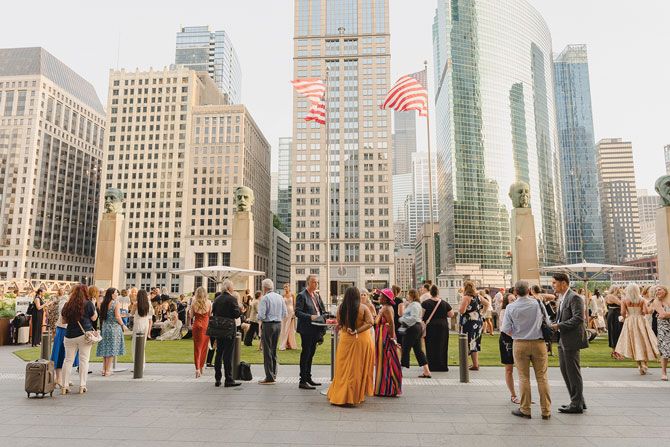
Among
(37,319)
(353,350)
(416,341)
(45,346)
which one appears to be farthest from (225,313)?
(37,319)

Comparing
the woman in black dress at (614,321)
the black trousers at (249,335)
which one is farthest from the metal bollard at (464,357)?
the black trousers at (249,335)

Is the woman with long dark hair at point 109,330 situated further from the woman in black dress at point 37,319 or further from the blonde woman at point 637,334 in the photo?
the blonde woman at point 637,334

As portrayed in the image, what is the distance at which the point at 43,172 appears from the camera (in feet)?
410

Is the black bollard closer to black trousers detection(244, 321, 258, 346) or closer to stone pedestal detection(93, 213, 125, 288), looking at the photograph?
black trousers detection(244, 321, 258, 346)

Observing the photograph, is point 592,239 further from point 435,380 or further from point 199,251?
point 435,380

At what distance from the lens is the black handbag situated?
394 inches

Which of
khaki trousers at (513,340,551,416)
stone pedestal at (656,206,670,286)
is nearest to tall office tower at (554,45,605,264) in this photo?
stone pedestal at (656,206,670,286)

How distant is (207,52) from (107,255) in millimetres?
185323

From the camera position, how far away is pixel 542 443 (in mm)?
5973

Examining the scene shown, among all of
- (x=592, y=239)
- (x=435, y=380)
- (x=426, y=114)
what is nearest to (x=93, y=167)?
(x=426, y=114)

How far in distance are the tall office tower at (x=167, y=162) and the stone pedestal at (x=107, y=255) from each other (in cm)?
8844

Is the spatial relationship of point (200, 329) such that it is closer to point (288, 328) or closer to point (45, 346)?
point (45, 346)

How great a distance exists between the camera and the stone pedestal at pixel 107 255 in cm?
2575

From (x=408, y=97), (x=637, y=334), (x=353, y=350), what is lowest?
(x=637, y=334)
